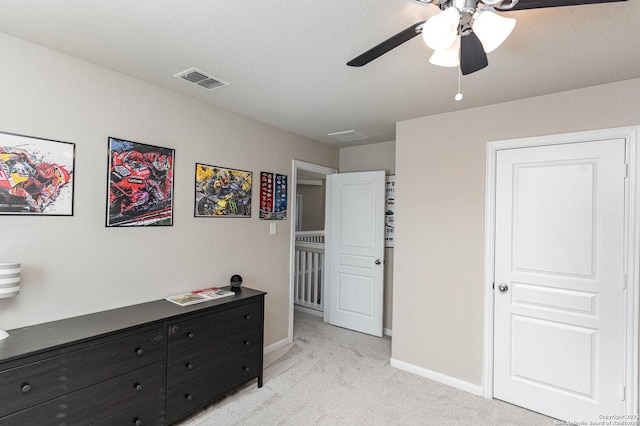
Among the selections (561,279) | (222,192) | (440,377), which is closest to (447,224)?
(561,279)

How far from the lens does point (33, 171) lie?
1.83 meters

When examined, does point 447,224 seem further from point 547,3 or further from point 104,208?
point 104,208

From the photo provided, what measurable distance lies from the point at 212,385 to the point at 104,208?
152cm

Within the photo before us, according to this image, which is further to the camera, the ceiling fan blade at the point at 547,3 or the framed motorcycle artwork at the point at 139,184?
the framed motorcycle artwork at the point at 139,184

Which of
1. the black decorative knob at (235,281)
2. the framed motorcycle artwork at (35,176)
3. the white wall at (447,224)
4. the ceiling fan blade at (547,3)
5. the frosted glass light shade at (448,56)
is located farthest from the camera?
the black decorative knob at (235,281)

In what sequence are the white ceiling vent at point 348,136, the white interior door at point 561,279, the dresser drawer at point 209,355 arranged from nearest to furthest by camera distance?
the dresser drawer at point 209,355
the white interior door at point 561,279
the white ceiling vent at point 348,136

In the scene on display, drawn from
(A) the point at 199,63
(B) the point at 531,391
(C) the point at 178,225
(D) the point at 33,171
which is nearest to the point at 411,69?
(A) the point at 199,63

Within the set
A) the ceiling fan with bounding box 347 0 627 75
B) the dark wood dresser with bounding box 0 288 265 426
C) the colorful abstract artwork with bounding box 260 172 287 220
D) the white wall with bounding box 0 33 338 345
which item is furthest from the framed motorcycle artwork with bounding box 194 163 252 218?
the ceiling fan with bounding box 347 0 627 75

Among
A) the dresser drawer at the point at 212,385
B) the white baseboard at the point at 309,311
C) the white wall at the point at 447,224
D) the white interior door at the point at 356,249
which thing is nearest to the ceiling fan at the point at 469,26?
the white wall at the point at 447,224

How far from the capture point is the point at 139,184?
2.33 meters

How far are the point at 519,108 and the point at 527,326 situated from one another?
1.80 meters

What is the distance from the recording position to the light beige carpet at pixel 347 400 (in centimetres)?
231

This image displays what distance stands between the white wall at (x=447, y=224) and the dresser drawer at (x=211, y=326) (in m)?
1.49

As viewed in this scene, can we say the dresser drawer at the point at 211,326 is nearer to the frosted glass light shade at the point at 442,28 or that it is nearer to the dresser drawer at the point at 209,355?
the dresser drawer at the point at 209,355
